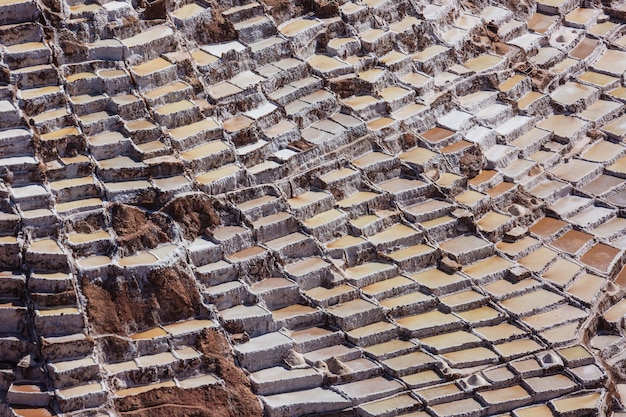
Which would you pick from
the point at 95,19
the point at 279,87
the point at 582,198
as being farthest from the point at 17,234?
the point at 582,198

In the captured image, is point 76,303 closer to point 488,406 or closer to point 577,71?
point 488,406

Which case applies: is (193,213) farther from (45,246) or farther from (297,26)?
(297,26)

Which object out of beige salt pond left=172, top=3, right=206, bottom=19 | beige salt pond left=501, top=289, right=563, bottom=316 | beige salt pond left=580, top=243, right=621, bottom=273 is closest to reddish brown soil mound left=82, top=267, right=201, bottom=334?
beige salt pond left=501, top=289, right=563, bottom=316

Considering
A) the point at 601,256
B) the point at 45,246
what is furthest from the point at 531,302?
the point at 45,246

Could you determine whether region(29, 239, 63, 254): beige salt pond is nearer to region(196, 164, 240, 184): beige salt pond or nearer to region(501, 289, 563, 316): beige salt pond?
region(196, 164, 240, 184): beige salt pond

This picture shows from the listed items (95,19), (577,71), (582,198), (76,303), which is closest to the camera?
(76,303)

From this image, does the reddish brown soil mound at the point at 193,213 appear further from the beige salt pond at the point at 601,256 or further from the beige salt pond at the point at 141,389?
the beige salt pond at the point at 601,256
